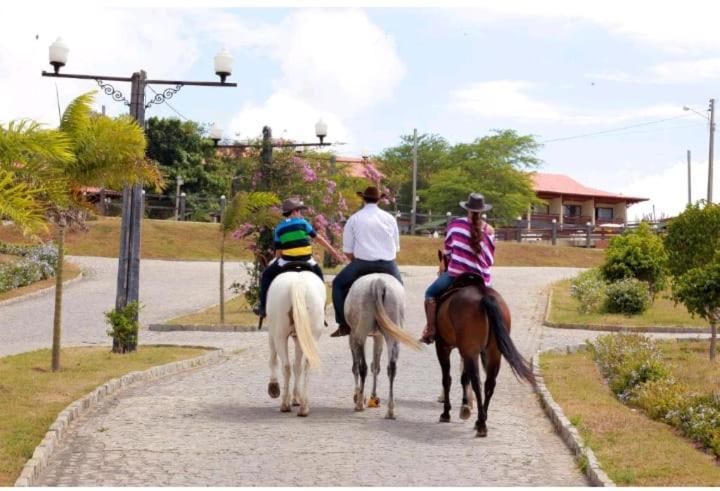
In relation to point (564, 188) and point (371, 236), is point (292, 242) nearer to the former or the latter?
point (371, 236)

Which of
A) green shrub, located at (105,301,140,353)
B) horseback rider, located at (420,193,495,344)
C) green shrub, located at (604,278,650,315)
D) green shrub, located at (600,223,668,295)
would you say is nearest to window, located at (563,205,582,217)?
green shrub, located at (600,223,668,295)

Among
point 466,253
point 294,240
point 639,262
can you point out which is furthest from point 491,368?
point 639,262

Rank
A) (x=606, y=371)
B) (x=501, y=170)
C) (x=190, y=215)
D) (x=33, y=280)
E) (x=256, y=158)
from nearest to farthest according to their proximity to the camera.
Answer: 1. (x=606, y=371)
2. (x=256, y=158)
3. (x=33, y=280)
4. (x=190, y=215)
5. (x=501, y=170)

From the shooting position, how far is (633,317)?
28.6 meters

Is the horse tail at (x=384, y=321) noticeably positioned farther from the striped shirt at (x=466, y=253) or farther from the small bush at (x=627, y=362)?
the small bush at (x=627, y=362)

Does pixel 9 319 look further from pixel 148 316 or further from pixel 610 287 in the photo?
pixel 610 287

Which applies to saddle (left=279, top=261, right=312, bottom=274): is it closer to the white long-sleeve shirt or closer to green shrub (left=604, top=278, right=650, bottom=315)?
the white long-sleeve shirt

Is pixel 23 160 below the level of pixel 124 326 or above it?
above

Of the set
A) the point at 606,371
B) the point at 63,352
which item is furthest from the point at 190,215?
the point at 606,371

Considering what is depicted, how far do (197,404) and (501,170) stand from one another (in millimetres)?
63305

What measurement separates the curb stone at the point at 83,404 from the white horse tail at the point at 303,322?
2.59 m

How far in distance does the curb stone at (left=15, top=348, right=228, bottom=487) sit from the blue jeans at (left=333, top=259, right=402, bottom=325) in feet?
10.1

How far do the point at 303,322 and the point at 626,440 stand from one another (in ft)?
12.3

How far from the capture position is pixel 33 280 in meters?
37.4
